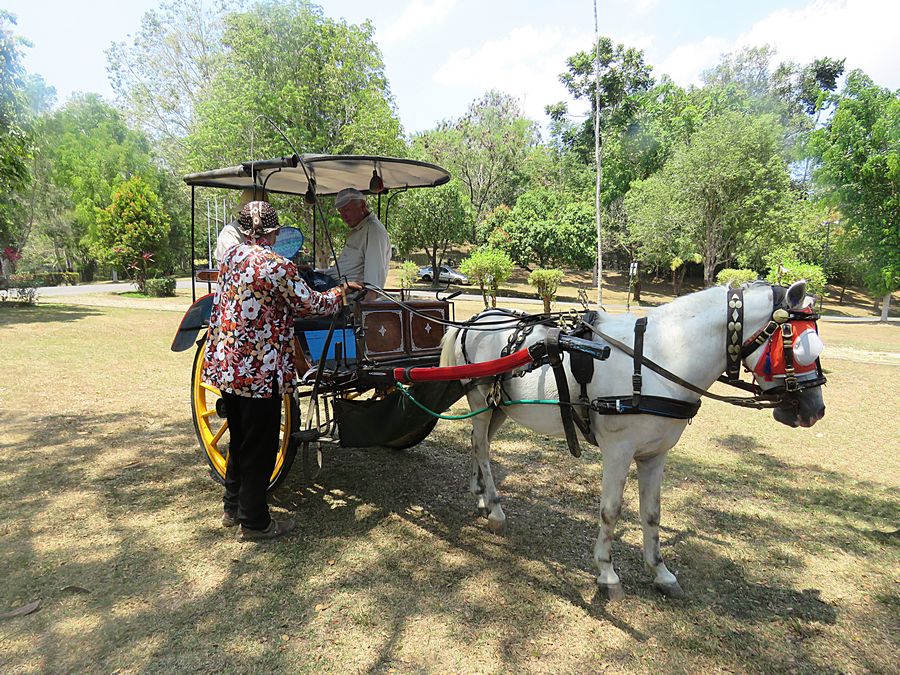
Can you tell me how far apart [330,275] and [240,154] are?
13.4 m

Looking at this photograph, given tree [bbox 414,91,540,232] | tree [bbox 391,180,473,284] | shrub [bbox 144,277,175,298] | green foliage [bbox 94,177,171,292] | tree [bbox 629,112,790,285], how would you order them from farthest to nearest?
tree [bbox 414,91,540,232]
tree [bbox 391,180,473,284]
tree [bbox 629,112,790,285]
green foliage [bbox 94,177,171,292]
shrub [bbox 144,277,175,298]

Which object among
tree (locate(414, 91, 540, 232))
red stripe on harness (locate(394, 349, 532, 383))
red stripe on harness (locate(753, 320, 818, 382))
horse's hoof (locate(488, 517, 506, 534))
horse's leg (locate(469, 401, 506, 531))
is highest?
tree (locate(414, 91, 540, 232))

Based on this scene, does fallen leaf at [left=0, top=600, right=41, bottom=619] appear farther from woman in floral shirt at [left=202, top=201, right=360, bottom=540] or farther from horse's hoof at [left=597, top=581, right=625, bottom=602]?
horse's hoof at [left=597, top=581, right=625, bottom=602]

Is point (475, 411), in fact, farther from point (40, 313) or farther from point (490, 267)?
point (490, 267)

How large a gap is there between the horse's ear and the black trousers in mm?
2953

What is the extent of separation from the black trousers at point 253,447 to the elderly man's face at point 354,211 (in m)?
1.76

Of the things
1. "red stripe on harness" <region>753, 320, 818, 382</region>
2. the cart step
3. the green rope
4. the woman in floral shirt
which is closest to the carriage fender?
the woman in floral shirt

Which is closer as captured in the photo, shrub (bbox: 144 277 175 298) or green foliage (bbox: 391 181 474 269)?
shrub (bbox: 144 277 175 298)

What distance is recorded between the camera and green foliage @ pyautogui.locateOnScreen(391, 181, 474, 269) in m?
31.0

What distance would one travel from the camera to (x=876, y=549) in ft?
12.0

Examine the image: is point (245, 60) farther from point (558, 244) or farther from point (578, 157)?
point (578, 157)

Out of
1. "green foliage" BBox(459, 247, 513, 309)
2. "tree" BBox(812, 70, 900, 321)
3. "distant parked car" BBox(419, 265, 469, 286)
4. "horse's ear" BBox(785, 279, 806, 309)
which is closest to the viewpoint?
"horse's ear" BBox(785, 279, 806, 309)

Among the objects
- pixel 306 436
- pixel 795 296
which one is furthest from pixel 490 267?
pixel 795 296

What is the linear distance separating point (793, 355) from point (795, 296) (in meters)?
0.29
